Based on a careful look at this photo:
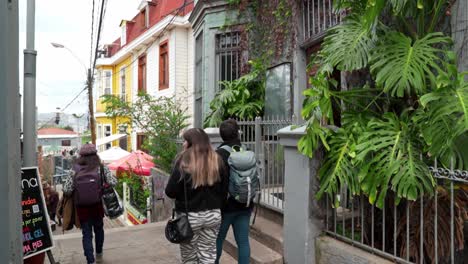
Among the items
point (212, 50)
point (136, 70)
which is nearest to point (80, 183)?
point (212, 50)

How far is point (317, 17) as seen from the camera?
23.0 ft

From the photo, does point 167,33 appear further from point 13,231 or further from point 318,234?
point 13,231

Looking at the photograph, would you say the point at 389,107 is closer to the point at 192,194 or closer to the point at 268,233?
the point at 192,194

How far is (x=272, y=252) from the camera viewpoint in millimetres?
4879

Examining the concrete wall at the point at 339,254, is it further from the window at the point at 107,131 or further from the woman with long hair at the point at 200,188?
the window at the point at 107,131

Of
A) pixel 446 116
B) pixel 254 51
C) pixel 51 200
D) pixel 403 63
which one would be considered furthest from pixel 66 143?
pixel 446 116

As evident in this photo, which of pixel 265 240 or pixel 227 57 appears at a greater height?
pixel 227 57

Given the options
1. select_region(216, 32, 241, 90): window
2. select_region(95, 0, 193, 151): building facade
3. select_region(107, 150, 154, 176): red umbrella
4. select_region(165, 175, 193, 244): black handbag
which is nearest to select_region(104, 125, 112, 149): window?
select_region(95, 0, 193, 151): building facade

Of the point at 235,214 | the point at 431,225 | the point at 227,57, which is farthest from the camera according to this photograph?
the point at 227,57

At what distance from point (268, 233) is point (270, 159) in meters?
1.24

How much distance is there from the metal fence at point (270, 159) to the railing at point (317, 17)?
1.96 metres

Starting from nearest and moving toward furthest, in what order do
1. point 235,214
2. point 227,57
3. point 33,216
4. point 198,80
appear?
point 235,214
point 33,216
point 227,57
point 198,80

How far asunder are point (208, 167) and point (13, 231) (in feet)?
6.15

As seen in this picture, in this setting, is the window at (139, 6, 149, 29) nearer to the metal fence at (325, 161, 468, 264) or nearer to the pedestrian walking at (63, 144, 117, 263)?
the pedestrian walking at (63, 144, 117, 263)
